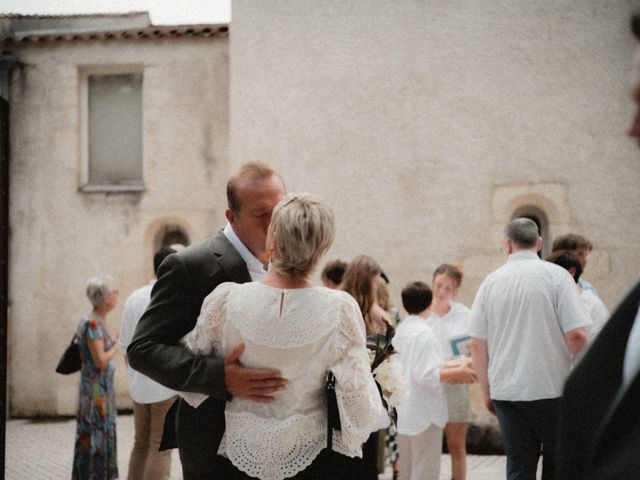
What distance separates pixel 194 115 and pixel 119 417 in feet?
16.1

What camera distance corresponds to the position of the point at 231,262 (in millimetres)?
3238

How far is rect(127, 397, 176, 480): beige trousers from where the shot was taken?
602 cm

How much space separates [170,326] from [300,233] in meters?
0.70

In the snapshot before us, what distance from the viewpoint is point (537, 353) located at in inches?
204

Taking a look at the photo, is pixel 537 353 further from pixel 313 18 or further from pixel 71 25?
pixel 71 25

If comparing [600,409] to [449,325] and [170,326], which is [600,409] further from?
[449,325]

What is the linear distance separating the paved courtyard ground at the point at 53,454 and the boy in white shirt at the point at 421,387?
2193 millimetres

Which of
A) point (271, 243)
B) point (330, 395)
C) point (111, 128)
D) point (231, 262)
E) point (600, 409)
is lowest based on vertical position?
point (330, 395)

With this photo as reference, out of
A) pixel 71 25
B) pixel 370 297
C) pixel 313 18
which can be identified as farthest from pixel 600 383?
pixel 71 25

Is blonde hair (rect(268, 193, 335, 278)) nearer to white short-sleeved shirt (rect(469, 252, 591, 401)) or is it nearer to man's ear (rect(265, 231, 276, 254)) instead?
man's ear (rect(265, 231, 276, 254))

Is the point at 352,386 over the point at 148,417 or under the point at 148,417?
over

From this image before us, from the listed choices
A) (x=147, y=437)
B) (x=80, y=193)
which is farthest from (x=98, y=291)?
(x=80, y=193)

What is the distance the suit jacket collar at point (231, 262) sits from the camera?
127 inches

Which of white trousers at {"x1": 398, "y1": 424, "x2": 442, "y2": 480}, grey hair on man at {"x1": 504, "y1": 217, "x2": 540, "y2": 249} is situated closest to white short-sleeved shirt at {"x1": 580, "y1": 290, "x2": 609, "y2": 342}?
grey hair on man at {"x1": 504, "y1": 217, "x2": 540, "y2": 249}
